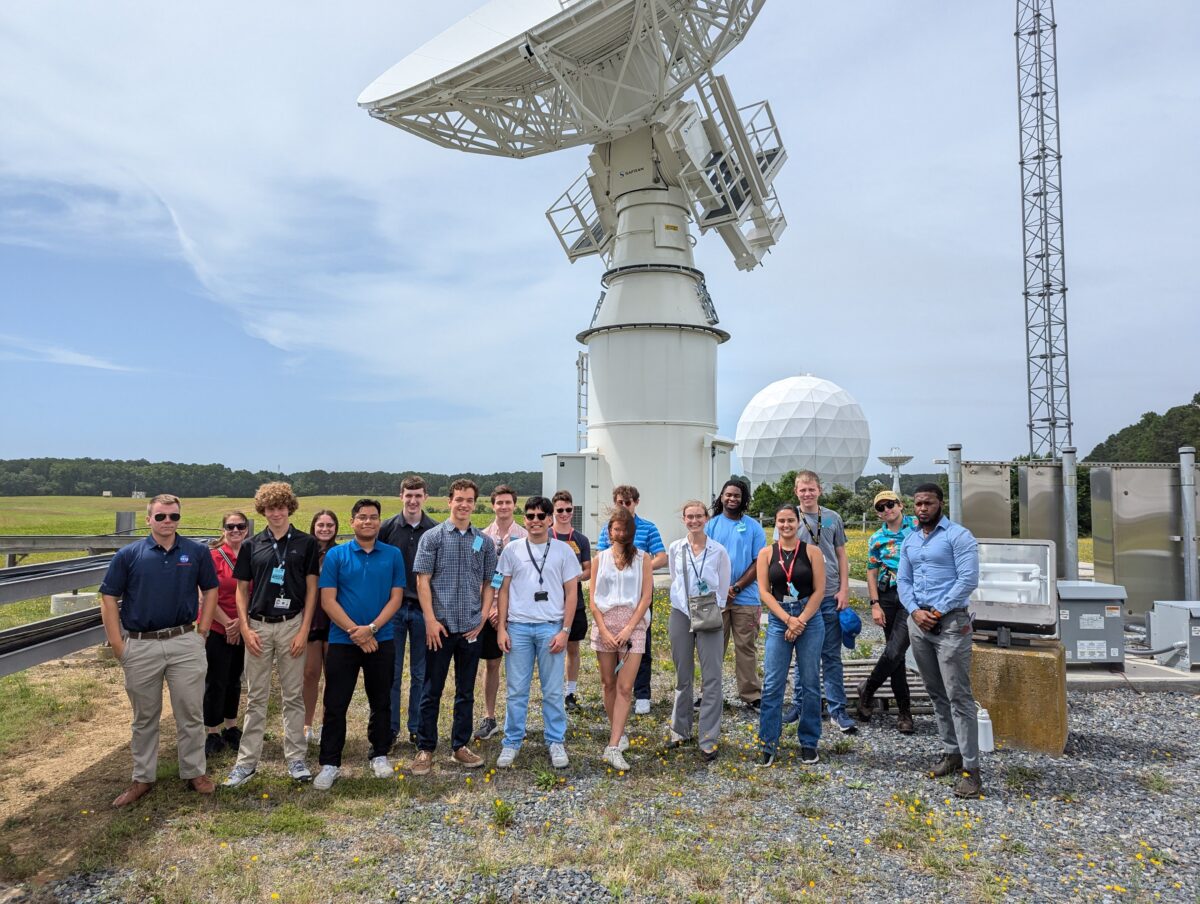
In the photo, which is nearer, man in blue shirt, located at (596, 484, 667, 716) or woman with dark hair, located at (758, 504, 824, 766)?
woman with dark hair, located at (758, 504, 824, 766)

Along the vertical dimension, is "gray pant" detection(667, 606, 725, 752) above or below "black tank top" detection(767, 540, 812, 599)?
below

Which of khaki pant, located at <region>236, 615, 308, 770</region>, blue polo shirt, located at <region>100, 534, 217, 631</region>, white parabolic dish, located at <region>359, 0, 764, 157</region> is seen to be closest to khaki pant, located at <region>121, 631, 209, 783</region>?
blue polo shirt, located at <region>100, 534, 217, 631</region>

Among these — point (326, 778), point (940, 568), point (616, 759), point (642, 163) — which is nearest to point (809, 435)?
point (642, 163)

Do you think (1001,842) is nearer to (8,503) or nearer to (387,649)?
(387,649)

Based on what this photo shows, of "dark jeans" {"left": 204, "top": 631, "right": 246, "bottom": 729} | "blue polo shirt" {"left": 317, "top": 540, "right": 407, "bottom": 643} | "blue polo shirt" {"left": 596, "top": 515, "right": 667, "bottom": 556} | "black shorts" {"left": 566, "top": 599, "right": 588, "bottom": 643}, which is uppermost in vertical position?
"blue polo shirt" {"left": 596, "top": 515, "right": 667, "bottom": 556}

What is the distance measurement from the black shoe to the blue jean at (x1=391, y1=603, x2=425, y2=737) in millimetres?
3939

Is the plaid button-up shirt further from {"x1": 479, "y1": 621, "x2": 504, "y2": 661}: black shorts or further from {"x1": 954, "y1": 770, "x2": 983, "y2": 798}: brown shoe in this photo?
{"x1": 954, "y1": 770, "x2": 983, "y2": 798}: brown shoe

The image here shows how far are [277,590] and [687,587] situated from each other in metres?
3.13

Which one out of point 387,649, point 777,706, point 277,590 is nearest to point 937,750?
point 777,706

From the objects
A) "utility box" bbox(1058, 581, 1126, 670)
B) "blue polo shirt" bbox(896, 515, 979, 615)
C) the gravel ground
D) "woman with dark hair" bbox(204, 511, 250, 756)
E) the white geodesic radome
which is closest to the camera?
the gravel ground

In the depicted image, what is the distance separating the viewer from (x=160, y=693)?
475 cm

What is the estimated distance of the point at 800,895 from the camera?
3.60 meters

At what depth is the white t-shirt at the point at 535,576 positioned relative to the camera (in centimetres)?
541

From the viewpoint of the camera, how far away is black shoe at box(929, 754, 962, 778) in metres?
5.09
